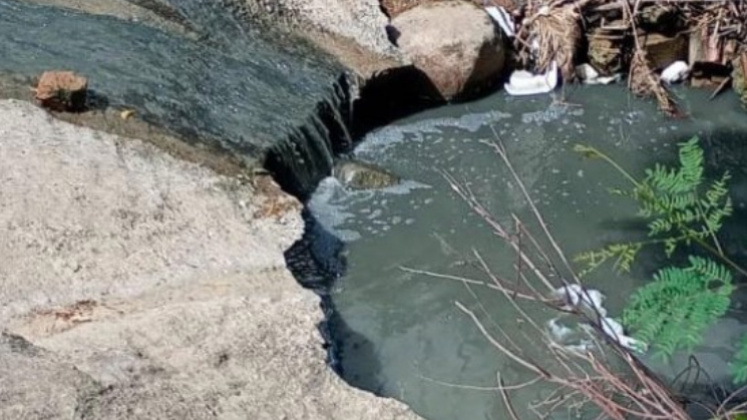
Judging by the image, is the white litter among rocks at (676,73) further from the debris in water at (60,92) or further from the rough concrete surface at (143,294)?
the debris in water at (60,92)

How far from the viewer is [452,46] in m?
7.53

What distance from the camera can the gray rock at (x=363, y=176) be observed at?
21.0ft

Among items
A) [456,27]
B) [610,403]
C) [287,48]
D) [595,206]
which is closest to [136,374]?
[610,403]

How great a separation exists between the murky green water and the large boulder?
5.3 inches

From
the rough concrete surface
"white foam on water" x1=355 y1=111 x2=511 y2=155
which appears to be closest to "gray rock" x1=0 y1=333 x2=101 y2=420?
the rough concrete surface

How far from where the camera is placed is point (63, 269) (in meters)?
4.71

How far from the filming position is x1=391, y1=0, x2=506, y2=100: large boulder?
7.54 metres

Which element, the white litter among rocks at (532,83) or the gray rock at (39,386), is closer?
the gray rock at (39,386)

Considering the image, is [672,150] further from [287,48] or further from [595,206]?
[287,48]

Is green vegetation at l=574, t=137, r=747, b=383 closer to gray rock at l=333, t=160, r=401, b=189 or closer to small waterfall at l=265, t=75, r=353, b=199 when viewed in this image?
small waterfall at l=265, t=75, r=353, b=199

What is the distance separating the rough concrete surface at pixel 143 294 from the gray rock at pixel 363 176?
0.89 metres

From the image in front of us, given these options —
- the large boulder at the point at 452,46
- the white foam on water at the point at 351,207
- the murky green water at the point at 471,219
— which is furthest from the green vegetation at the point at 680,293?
the large boulder at the point at 452,46

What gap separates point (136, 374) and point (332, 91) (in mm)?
3155

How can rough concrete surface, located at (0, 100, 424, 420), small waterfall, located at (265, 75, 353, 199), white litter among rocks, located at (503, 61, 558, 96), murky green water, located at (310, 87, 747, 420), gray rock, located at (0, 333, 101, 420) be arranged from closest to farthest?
gray rock, located at (0, 333, 101, 420) < rough concrete surface, located at (0, 100, 424, 420) < murky green water, located at (310, 87, 747, 420) < small waterfall, located at (265, 75, 353, 199) < white litter among rocks, located at (503, 61, 558, 96)
